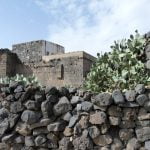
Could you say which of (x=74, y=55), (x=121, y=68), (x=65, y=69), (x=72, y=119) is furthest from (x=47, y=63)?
(x=72, y=119)

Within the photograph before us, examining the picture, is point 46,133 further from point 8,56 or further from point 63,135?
point 8,56

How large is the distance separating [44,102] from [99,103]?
98 cm

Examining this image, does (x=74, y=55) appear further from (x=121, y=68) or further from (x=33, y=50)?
(x=121, y=68)

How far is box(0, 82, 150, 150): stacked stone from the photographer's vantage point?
555 centimetres

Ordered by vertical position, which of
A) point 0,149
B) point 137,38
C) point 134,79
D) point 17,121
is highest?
point 137,38

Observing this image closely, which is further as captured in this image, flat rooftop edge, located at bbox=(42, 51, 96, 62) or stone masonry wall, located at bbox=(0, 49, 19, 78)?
stone masonry wall, located at bbox=(0, 49, 19, 78)

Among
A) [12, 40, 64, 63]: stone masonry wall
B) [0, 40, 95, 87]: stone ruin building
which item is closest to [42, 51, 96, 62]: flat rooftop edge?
[0, 40, 95, 87]: stone ruin building

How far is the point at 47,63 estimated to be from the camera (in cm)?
1138

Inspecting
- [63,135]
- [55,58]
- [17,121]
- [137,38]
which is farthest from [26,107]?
[55,58]

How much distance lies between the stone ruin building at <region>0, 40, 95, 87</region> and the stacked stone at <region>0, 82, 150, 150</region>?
4083 mm

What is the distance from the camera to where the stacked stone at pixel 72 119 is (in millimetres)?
5547

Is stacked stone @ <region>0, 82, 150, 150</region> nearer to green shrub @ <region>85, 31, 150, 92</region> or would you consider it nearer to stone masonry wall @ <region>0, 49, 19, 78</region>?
green shrub @ <region>85, 31, 150, 92</region>

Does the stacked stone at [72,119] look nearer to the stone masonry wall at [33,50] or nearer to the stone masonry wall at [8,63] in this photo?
the stone masonry wall at [33,50]

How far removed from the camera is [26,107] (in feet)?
20.9
